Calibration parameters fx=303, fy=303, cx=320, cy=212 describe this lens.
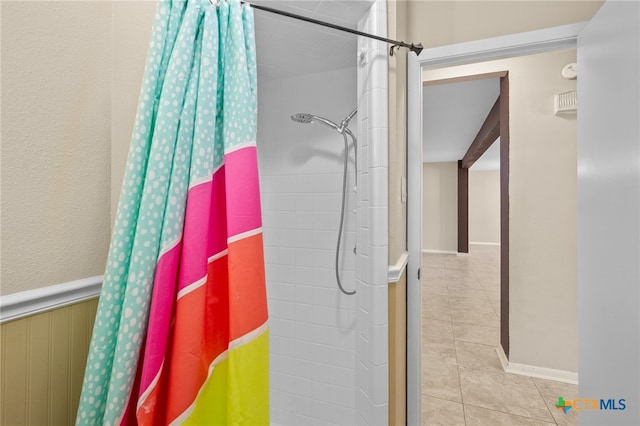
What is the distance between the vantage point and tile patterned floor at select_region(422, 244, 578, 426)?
1779mm

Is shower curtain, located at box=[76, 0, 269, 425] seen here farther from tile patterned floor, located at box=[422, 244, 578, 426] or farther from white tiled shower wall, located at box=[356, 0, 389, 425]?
tile patterned floor, located at box=[422, 244, 578, 426]

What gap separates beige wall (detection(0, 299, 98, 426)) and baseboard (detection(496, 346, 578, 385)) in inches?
99.5

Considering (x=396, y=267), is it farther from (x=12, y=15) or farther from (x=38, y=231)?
(x=12, y=15)

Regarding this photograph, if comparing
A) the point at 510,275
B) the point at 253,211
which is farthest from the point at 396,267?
the point at 510,275

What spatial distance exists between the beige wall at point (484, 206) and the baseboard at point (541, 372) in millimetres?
7602

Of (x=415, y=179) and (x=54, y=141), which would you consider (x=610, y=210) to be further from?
(x=54, y=141)

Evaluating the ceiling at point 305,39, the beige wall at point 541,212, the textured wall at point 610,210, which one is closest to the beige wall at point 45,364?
the ceiling at point 305,39

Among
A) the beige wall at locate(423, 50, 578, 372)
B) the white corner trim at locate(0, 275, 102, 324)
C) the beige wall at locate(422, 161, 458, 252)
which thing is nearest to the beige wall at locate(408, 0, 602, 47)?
the beige wall at locate(423, 50, 578, 372)

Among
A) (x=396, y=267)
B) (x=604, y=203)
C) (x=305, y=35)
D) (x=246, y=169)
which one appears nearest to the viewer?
(x=246, y=169)

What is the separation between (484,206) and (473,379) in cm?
801

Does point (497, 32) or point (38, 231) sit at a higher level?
point (497, 32)

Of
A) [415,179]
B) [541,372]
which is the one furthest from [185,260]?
[541,372]

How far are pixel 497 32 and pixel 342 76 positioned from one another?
77 centimetres

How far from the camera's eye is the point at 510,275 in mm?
2215
